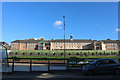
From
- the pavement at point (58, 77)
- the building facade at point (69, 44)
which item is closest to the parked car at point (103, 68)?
the pavement at point (58, 77)

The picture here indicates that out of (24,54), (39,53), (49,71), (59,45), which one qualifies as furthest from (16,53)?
(59,45)

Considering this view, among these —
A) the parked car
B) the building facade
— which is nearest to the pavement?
the parked car

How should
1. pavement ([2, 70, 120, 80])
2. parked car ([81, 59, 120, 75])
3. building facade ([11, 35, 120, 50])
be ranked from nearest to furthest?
1. pavement ([2, 70, 120, 80])
2. parked car ([81, 59, 120, 75])
3. building facade ([11, 35, 120, 50])

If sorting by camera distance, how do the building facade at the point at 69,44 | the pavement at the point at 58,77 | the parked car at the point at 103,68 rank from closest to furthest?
the pavement at the point at 58,77, the parked car at the point at 103,68, the building facade at the point at 69,44

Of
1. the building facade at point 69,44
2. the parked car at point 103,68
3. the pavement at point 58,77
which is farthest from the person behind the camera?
the building facade at point 69,44

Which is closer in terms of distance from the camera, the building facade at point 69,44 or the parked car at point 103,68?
the parked car at point 103,68

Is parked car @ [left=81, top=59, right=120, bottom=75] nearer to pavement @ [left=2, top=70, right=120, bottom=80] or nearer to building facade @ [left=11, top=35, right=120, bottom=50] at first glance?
pavement @ [left=2, top=70, right=120, bottom=80]

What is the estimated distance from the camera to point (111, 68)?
13.0 m

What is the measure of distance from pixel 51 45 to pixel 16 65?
115 metres

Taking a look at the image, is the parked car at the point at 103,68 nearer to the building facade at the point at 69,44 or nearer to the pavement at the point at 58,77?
the pavement at the point at 58,77

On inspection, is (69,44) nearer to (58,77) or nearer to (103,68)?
(103,68)

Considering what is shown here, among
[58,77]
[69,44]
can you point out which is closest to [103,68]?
[58,77]

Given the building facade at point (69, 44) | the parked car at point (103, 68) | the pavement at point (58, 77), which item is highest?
the building facade at point (69, 44)

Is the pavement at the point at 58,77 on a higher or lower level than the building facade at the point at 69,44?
lower
